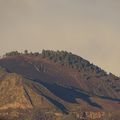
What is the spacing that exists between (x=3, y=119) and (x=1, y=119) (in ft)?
0.46

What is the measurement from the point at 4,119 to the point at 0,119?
302mm

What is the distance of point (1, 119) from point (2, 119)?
0.06 metres

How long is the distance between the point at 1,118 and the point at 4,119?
19cm

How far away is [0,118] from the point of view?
34.8 metres

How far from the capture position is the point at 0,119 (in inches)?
1368

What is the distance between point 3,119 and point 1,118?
133 mm

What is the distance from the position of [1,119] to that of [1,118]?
0.13m

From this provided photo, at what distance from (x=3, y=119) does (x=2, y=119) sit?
0.08 m

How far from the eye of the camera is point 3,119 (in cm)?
3488

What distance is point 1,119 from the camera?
3478cm

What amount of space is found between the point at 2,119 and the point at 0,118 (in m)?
0.13

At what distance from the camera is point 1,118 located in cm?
3491
